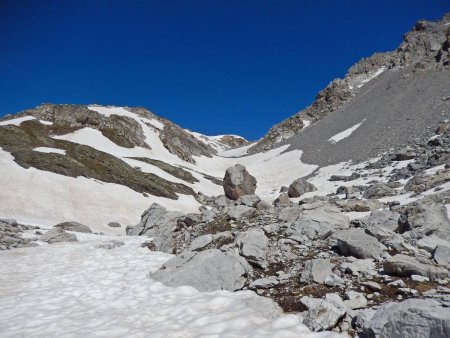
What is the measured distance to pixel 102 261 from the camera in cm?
1495

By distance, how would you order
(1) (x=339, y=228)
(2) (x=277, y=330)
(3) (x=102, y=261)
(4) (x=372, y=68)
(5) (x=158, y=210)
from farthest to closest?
1. (4) (x=372, y=68)
2. (5) (x=158, y=210)
3. (3) (x=102, y=261)
4. (1) (x=339, y=228)
5. (2) (x=277, y=330)

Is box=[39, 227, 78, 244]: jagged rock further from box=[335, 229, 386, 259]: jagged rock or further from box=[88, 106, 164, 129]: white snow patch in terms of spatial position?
box=[88, 106, 164, 129]: white snow patch

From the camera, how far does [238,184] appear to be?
Answer: 4756 centimetres

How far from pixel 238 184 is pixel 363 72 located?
102 meters

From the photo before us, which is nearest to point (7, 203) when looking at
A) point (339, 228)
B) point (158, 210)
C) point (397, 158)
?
point (158, 210)

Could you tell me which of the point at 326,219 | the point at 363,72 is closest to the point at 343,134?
the point at 363,72

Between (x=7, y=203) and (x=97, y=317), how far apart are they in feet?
82.3

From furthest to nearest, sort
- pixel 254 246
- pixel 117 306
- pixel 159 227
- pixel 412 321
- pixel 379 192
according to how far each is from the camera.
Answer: pixel 379 192 < pixel 159 227 < pixel 254 246 < pixel 117 306 < pixel 412 321

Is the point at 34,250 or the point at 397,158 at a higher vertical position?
the point at 397,158

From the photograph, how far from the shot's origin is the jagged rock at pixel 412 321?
5.64 metres

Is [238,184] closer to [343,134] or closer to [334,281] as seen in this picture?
[334,281]

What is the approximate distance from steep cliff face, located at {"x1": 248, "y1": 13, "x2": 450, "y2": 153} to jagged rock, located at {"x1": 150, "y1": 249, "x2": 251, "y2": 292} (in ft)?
317

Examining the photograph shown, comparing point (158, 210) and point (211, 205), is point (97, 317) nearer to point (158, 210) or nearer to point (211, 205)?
point (158, 210)

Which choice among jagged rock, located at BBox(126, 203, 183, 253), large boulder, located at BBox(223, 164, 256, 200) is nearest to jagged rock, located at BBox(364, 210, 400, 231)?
jagged rock, located at BBox(126, 203, 183, 253)
